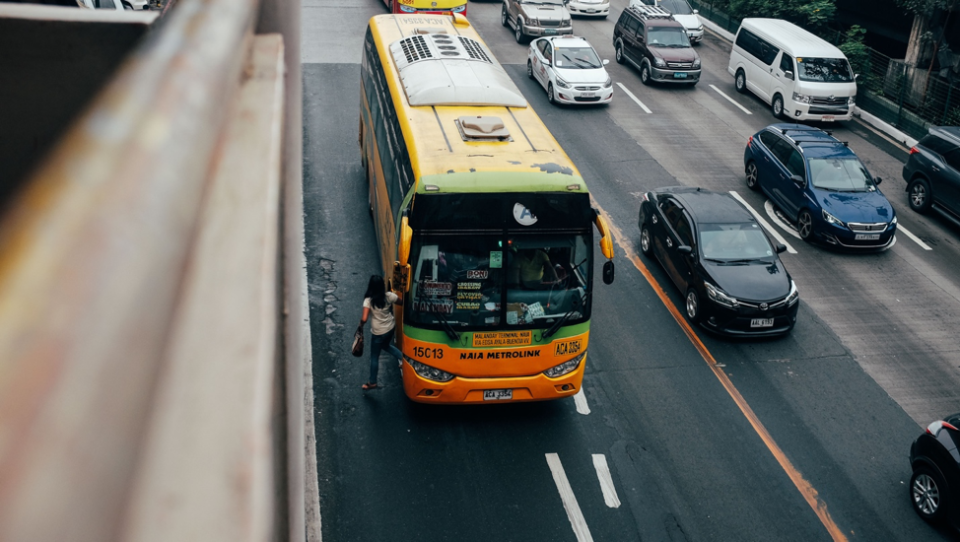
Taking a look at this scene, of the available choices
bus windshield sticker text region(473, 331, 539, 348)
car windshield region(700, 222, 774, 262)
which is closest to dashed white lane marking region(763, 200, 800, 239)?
car windshield region(700, 222, 774, 262)

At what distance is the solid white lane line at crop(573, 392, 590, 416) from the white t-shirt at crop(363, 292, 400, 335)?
293 cm

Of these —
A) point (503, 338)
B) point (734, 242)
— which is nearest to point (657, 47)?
point (734, 242)

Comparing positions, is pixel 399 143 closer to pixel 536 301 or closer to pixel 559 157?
pixel 559 157

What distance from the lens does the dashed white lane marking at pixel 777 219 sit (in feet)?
58.9

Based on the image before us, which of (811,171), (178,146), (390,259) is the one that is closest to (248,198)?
(178,146)

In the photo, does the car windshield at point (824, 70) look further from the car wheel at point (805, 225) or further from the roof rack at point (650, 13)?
the car wheel at point (805, 225)

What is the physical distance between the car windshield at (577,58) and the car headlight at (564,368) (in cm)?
1540

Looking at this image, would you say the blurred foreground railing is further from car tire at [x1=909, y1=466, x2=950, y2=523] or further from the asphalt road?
car tire at [x1=909, y1=466, x2=950, y2=523]

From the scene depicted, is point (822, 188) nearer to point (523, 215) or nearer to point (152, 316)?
point (523, 215)

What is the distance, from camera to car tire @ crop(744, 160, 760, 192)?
1961 centimetres

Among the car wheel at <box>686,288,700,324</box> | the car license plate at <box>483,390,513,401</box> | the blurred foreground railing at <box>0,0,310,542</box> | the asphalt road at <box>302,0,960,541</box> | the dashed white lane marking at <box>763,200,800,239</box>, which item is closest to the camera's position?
the blurred foreground railing at <box>0,0,310,542</box>

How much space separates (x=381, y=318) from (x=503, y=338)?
163cm

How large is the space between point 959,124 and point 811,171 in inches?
360

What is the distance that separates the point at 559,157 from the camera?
10656 mm
